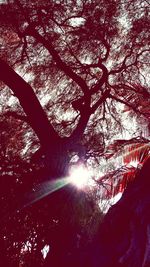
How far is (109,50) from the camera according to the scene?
982 centimetres

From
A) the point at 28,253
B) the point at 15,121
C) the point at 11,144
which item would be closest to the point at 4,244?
the point at 28,253

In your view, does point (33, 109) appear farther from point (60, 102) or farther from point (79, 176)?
point (60, 102)

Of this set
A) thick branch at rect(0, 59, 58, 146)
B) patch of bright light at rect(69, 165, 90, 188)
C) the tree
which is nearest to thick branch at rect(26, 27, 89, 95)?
the tree

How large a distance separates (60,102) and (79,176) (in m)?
4.14

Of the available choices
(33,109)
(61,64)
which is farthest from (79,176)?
(61,64)

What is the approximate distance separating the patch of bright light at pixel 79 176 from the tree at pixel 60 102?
164 mm

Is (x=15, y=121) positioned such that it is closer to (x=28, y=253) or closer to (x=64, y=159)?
(x=64, y=159)

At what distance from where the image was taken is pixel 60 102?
1112 cm

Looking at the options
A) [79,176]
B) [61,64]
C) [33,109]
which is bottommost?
[79,176]

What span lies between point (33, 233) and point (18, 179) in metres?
A: 1.01

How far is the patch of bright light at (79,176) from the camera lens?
7113mm

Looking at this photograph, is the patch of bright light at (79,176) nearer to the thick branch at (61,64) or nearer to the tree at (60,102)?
the tree at (60,102)

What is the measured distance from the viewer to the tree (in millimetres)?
6105

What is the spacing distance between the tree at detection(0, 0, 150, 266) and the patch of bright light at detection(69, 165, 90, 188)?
164 millimetres
